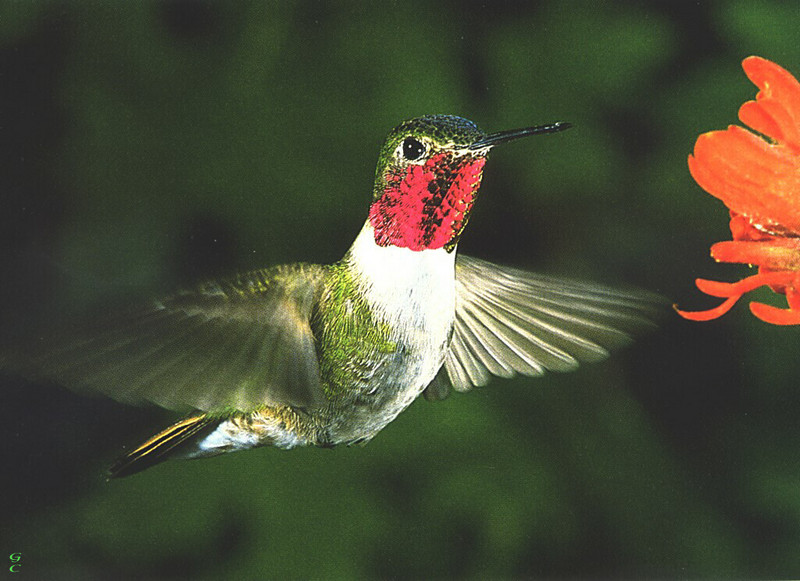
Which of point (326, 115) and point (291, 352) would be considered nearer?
point (291, 352)

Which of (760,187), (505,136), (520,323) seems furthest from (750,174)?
(520,323)

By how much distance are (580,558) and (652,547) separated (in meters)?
0.08

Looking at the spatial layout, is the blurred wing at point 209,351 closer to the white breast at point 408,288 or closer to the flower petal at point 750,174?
the white breast at point 408,288

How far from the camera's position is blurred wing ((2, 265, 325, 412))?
22.5 inches

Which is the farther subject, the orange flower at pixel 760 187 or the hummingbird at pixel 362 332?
the hummingbird at pixel 362 332

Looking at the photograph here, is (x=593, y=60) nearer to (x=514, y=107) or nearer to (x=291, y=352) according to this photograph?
(x=514, y=107)

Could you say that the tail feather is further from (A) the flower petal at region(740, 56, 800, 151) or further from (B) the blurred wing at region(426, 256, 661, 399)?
(A) the flower petal at region(740, 56, 800, 151)

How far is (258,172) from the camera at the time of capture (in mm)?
791

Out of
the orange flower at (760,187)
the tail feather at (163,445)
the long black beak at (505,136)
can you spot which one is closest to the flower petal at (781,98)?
the orange flower at (760,187)

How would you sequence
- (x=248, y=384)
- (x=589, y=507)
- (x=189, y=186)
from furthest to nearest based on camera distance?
(x=589, y=507)
(x=189, y=186)
(x=248, y=384)

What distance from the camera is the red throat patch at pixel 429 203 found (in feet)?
2.11

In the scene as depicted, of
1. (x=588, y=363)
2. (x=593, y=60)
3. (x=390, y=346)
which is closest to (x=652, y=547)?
(x=588, y=363)

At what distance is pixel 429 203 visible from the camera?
2.16ft

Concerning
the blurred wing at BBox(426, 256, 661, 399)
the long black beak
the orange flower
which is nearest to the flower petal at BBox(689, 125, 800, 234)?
the orange flower
